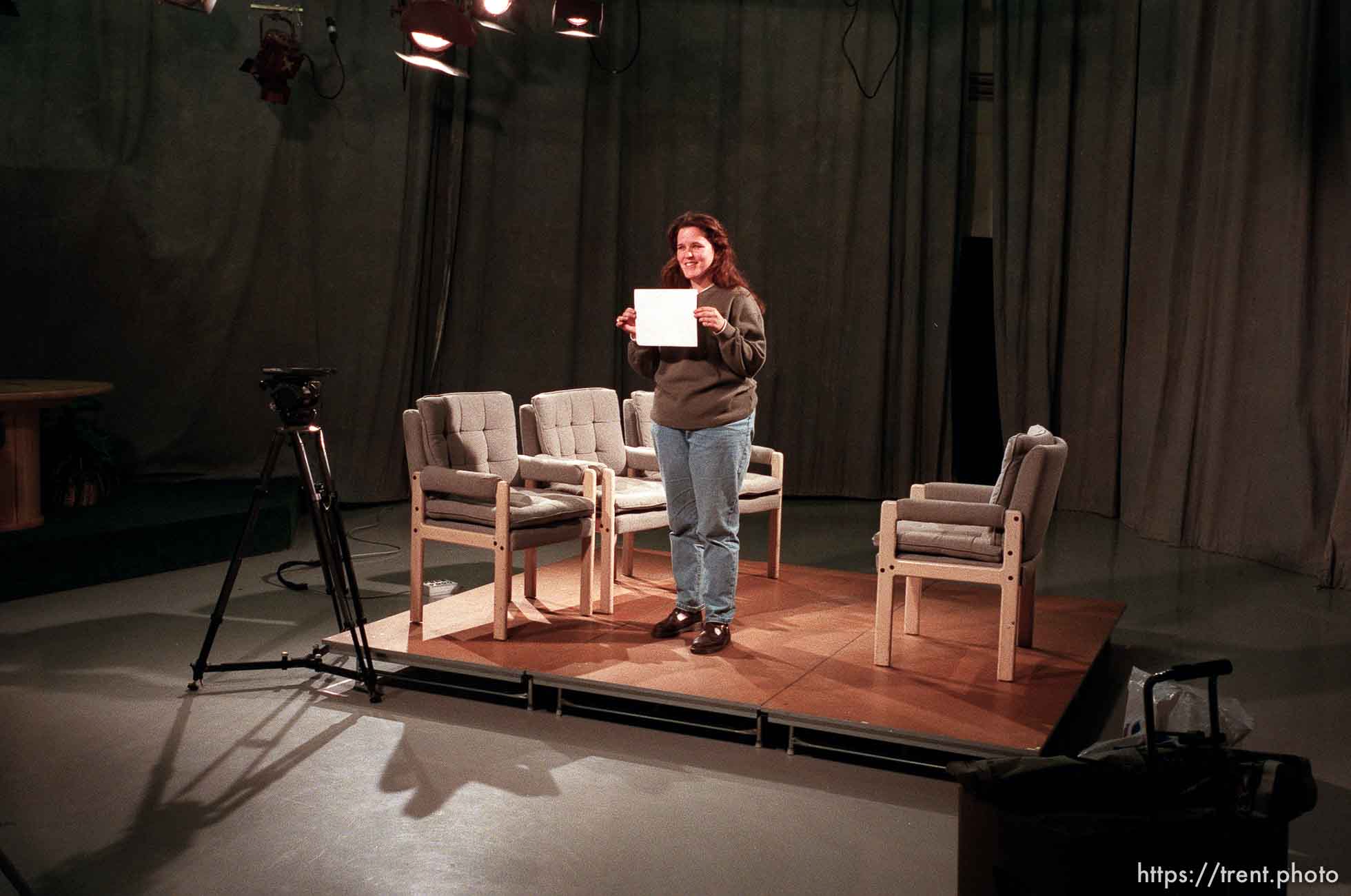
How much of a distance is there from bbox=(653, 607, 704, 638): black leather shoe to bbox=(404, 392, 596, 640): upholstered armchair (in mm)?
431

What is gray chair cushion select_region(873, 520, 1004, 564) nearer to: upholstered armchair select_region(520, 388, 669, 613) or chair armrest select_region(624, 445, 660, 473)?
upholstered armchair select_region(520, 388, 669, 613)

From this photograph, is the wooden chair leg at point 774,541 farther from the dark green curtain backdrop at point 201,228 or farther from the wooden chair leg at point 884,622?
the dark green curtain backdrop at point 201,228

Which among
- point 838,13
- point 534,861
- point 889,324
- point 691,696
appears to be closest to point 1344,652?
point 691,696

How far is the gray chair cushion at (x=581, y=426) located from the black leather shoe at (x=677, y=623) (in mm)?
982

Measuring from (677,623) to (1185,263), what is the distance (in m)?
4.32

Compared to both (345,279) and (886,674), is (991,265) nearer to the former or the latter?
(345,279)

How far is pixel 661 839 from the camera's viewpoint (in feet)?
9.86

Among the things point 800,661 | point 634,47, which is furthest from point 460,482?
point 634,47

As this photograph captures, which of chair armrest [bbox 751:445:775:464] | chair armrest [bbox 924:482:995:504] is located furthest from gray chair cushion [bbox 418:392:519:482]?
chair armrest [bbox 924:482:995:504]

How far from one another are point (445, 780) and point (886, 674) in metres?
1.49

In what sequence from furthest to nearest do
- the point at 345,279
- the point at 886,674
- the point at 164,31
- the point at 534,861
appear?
the point at 345,279, the point at 164,31, the point at 886,674, the point at 534,861

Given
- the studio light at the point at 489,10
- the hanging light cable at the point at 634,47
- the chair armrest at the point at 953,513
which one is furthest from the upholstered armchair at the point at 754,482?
the hanging light cable at the point at 634,47

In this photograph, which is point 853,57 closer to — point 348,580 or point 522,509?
point 522,509

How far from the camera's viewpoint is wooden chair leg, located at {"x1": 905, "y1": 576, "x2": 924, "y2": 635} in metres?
4.59
